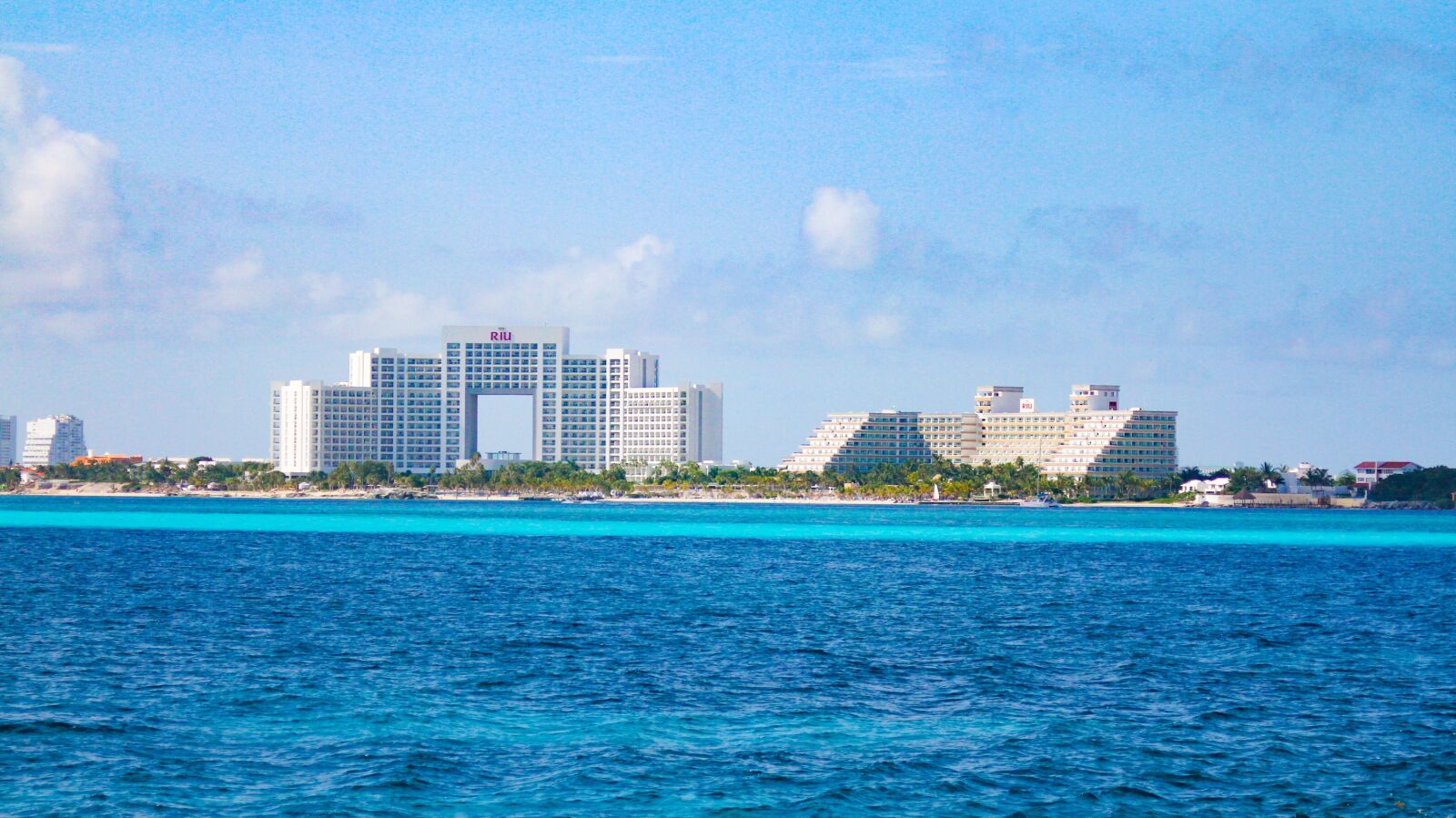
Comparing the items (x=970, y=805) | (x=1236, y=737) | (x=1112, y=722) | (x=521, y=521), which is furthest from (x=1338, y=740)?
(x=521, y=521)

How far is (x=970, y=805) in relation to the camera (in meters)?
24.4

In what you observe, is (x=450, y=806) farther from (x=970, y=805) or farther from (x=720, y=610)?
(x=720, y=610)

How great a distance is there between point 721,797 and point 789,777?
1.78m

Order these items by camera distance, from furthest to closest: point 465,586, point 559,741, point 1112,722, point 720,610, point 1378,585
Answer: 1. point 1378,585
2. point 465,586
3. point 720,610
4. point 1112,722
5. point 559,741

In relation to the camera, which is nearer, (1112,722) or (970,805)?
(970,805)

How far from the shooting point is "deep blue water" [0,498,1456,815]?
2516 cm

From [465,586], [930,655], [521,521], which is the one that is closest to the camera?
[930,655]

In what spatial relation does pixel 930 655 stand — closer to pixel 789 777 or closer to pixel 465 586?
pixel 789 777

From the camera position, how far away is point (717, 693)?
34.3 m

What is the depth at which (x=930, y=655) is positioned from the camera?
4194 centimetres

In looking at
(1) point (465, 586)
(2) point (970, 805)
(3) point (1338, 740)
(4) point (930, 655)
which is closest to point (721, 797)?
(2) point (970, 805)

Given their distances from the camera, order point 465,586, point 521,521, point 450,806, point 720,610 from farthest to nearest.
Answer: point 521,521
point 465,586
point 720,610
point 450,806

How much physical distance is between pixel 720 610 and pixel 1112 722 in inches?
995

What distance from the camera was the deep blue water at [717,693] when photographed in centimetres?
2516
